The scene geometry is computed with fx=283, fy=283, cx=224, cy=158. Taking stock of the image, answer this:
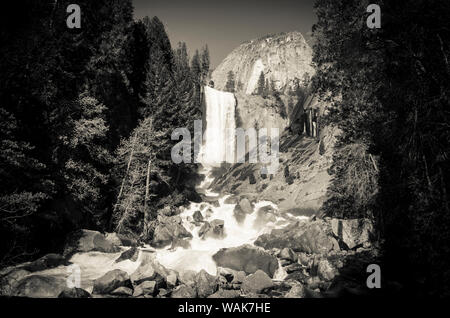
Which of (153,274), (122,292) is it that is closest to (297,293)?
(153,274)

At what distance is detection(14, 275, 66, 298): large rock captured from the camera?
11055 millimetres

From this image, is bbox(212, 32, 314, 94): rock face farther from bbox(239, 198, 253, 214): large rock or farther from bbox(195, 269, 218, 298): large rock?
bbox(195, 269, 218, 298): large rock

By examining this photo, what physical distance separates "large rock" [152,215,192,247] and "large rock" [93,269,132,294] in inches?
362

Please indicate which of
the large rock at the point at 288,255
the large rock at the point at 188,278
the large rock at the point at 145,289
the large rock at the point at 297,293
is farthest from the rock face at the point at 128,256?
the large rock at the point at 297,293

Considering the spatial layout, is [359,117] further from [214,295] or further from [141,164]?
[141,164]

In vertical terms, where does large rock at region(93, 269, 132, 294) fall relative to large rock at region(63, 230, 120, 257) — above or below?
below

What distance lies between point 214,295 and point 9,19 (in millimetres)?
15515

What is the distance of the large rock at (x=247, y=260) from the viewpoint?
1611cm

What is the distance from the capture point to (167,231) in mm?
Answer: 23438

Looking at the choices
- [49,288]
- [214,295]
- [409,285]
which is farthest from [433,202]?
[49,288]

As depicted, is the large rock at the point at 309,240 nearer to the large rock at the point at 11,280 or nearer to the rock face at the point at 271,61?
the large rock at the point at 11,280

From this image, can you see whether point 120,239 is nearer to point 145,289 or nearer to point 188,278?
point 188,278

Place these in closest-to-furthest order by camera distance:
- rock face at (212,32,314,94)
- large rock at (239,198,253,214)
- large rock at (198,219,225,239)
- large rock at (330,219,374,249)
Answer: large rock at (330,219,374,249), large rock at (198,219,225,239), large rock at (239,198,253,214), rock face at (212,32,314,94)

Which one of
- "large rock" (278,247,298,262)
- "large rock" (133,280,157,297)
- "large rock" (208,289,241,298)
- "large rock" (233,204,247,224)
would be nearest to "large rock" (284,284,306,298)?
"large rock" (208,289,241,298)
